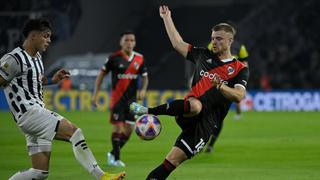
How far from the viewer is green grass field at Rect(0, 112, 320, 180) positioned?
39.4 feet

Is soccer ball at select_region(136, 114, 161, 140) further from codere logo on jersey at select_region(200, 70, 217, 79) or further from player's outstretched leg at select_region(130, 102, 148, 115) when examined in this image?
codere logo on jersey at select_region(200, 70, 217, 79)

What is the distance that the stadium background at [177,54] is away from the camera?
110 ft

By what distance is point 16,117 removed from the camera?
8430mm

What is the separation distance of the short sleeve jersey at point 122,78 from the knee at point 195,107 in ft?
17.6

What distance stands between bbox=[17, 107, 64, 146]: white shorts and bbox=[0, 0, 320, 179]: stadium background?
14599 millimetres

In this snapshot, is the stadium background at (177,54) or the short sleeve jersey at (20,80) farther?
the stadium background at (177,54)

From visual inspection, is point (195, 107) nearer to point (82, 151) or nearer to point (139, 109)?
point (139, 109)

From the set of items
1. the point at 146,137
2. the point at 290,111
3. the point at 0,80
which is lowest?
the point at 290,111

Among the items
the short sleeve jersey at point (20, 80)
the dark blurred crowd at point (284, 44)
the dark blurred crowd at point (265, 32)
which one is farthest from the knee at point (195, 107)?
the dark blurred crowd at point (284, 44)

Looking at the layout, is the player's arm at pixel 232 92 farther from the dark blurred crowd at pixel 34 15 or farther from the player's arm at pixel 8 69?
the dark blurred crowd at pixel 34 15

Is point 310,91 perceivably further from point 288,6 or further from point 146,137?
point 146,137

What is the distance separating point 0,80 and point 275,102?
2712cm

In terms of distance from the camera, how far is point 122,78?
14.2 metres

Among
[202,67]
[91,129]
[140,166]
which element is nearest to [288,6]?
[91,129]
